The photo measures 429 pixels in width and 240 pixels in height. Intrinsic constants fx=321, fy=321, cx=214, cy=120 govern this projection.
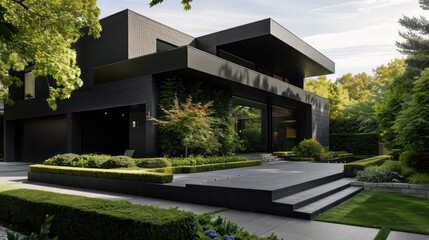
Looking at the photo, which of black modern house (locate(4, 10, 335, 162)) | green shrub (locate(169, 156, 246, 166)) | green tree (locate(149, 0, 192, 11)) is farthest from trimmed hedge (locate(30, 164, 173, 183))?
green tree (locate(149, 0, 192, 11))

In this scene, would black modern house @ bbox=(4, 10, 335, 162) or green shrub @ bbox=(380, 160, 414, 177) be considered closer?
green shrub @ bbox=(380, 160, 414, 177)

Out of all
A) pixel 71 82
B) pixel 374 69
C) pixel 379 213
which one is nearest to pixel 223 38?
pixel 71 82

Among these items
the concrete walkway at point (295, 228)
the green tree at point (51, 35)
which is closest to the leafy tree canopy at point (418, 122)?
the concrete walkway at point (295, 228)

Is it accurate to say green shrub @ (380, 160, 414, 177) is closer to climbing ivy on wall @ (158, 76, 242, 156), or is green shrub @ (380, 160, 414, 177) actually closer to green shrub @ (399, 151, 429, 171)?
green shrub @ (399, 151, 429, 171)

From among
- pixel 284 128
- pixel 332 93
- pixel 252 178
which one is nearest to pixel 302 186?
pixel 252 178

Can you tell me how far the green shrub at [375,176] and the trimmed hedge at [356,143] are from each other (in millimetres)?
20172

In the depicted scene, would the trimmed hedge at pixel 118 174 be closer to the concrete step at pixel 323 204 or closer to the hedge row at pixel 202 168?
the hedge row at pixel 202 168

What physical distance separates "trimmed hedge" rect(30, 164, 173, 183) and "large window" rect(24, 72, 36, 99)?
12.8 meters

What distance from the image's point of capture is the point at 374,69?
44.8m

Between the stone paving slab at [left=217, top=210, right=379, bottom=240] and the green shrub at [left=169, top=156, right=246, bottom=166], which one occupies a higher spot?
the green shrub at [left=169, top=156, right=246, bottom=166]

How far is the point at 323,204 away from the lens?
7.32 metres

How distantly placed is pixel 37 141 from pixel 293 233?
22.6 m

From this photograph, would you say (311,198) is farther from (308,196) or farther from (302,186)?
(302,186)

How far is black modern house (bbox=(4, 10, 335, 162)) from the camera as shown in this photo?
1477 cm
